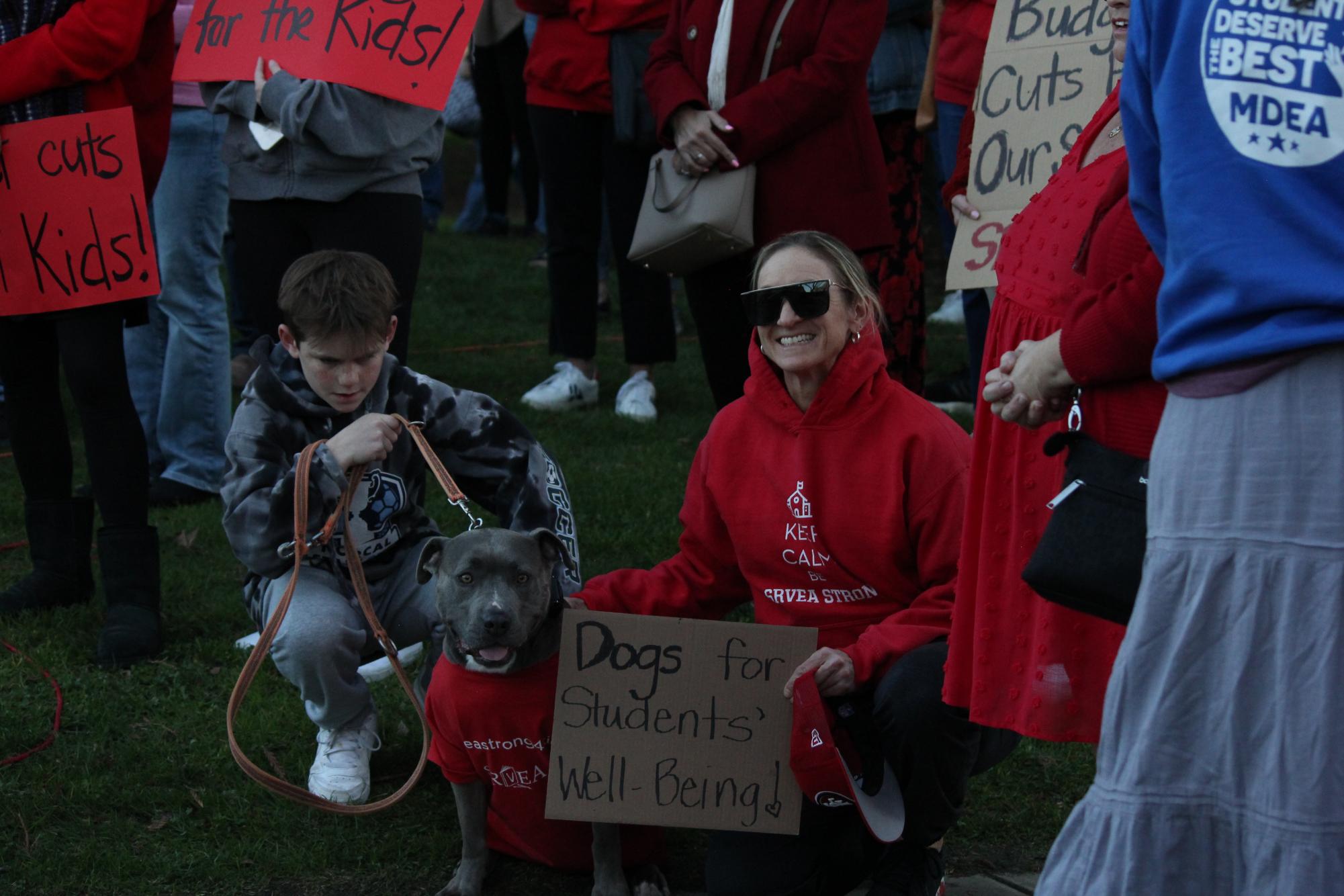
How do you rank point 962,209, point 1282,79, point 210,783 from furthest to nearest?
point 962,209, point 210,783, point 1282,79

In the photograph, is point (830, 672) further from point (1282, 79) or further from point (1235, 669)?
point (1282, 79)

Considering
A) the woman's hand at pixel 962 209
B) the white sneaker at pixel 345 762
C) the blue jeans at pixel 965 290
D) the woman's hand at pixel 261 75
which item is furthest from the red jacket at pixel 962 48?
the white sneaker at pixel 345 762

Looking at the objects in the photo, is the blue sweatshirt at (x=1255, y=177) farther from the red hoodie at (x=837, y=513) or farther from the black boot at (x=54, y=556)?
the black boot at (x=54, y=556)

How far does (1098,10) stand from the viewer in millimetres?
4215

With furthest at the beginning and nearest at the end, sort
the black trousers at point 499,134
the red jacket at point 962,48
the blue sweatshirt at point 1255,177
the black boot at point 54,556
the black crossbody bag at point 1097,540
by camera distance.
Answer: the black trousers at point 499,134, the red jacket at point 962,48, the black boot at point 54,556, the black crossbody bag at point 1097,540, the blue sweatshirt at point 1255,177

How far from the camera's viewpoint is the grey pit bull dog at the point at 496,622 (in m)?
3.03

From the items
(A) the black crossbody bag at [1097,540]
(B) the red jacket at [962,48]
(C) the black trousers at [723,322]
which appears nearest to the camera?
(A) the black crossbody bag at [1097,540]

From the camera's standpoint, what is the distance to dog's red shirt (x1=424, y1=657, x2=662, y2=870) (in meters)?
3.12

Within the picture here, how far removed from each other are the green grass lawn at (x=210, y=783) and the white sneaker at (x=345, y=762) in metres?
0.07

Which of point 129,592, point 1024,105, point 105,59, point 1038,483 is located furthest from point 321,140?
point 1038,483

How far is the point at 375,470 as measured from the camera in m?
3.71

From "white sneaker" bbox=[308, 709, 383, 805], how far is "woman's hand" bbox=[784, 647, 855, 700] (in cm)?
115

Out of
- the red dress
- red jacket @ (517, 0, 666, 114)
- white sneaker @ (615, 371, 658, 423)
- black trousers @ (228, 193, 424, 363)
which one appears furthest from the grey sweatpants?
white sneaker @ (615, 371, 658, 423)

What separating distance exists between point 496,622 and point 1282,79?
176 cm
